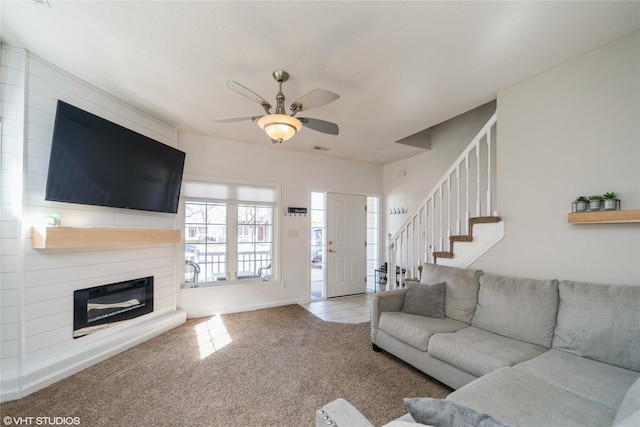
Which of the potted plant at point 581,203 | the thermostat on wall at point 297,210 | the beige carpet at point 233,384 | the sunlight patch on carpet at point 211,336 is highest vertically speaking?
the thermostat on wall at point 297,210

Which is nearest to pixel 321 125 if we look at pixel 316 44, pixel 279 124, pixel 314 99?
pixel 314 99

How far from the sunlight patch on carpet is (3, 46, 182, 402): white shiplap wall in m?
0.64

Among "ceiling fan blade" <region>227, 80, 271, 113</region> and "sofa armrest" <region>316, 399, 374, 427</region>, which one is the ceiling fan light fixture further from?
"sofa armrest" <region>316, 399, 374, 427</region>

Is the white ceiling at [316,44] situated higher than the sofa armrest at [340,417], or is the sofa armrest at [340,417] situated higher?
the white ceiling at [316,44]

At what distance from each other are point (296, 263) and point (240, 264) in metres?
0.97

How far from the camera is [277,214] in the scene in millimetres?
4684

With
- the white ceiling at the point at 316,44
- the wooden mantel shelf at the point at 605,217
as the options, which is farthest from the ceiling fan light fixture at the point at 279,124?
the wooden mantel shelf at the point at 605,217

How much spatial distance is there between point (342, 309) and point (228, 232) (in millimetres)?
2230

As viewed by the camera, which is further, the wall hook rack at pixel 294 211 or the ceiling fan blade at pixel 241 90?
the wall hook rack at pixel 294 211

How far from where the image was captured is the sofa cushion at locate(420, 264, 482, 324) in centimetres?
260

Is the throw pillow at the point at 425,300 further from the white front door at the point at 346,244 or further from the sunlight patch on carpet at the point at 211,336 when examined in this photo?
the white front door at the point at 346,244

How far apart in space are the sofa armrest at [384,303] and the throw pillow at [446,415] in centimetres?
192

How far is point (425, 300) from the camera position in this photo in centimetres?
276

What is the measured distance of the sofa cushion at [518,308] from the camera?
208 centimetres
